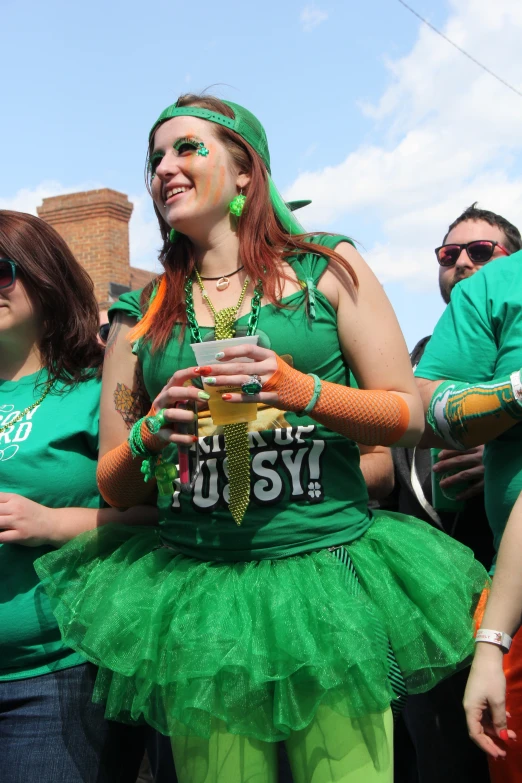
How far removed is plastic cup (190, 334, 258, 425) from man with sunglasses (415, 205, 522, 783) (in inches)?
23.9

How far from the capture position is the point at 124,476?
2291mm

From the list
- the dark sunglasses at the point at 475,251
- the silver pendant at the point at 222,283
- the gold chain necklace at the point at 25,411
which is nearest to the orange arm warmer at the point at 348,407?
the silver pendant at the point at 222,283

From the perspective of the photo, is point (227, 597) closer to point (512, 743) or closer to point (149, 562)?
point (149, 562)

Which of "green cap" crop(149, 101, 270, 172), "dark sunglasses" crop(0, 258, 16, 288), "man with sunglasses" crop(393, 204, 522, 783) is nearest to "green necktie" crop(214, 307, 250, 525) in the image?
"green cap" crop(149, 101, 270, 172)

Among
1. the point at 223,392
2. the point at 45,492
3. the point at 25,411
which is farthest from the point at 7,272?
the point at 223,392

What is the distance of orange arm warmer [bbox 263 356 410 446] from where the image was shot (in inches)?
76.4

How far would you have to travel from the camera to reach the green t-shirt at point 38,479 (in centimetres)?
239

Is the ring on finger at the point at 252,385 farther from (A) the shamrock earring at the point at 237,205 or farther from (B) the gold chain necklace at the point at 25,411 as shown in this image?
(B) the gold chain necklace at the point at 25,411

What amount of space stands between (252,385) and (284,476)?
33 centimetres

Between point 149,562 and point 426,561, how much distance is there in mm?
709

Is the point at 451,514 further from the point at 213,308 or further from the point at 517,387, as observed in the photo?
the point at 213,308

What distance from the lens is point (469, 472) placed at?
2.83 metres

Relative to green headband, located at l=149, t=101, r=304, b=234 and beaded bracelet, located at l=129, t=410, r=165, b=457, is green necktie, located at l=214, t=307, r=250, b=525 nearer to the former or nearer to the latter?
beaded bracelet, located at l=129, t=410, r=165, b=457

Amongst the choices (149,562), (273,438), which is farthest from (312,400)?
(149,562)
